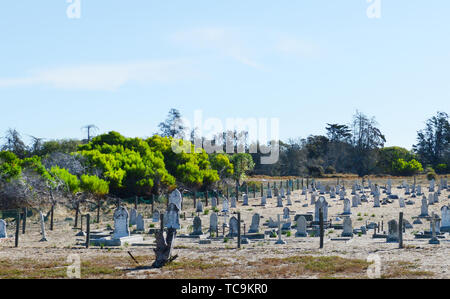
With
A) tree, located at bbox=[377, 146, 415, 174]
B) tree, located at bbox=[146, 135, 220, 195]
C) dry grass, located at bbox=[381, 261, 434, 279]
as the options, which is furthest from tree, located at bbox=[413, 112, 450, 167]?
dry grass, located at bbox=[381, 261, 434, 279]

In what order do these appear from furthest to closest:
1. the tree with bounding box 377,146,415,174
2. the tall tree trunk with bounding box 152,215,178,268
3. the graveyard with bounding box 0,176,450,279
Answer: the tree with bounding box 377,146,415,174 → the tall tree trunk with bounding box 152,215,178,268 → the graveyard with bounding box 0,176,450,279

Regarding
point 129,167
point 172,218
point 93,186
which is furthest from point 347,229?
point 129,167

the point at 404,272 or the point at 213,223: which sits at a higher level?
the point at 213,223

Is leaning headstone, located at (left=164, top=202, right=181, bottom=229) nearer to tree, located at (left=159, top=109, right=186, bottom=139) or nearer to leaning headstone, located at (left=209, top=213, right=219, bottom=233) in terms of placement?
leaning headstone, located at (left=209, top=213, right=219, bottom=233)

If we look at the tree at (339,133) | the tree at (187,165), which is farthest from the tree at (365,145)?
the tree at (187,165)

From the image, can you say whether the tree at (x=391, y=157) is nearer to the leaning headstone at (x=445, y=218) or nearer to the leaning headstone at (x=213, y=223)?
the leaning headstone at (x=445, y=218)

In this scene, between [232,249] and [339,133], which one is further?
[339,133]

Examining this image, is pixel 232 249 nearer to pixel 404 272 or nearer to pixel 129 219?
pixel 404 272

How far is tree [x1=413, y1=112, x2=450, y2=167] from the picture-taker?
8444 centimetres

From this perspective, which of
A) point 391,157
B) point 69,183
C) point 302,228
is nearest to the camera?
point 302,228

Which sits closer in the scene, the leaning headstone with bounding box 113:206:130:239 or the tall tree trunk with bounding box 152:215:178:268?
the tall tree trunk with bounding box 152:215:178:268

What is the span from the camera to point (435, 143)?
87.4m

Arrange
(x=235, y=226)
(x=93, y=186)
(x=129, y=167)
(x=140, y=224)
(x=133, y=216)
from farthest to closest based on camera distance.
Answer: (x=129, y=167), (x=93, y=186), (x=133, y=216), (x=140, y=224), (x=235, y=226)
